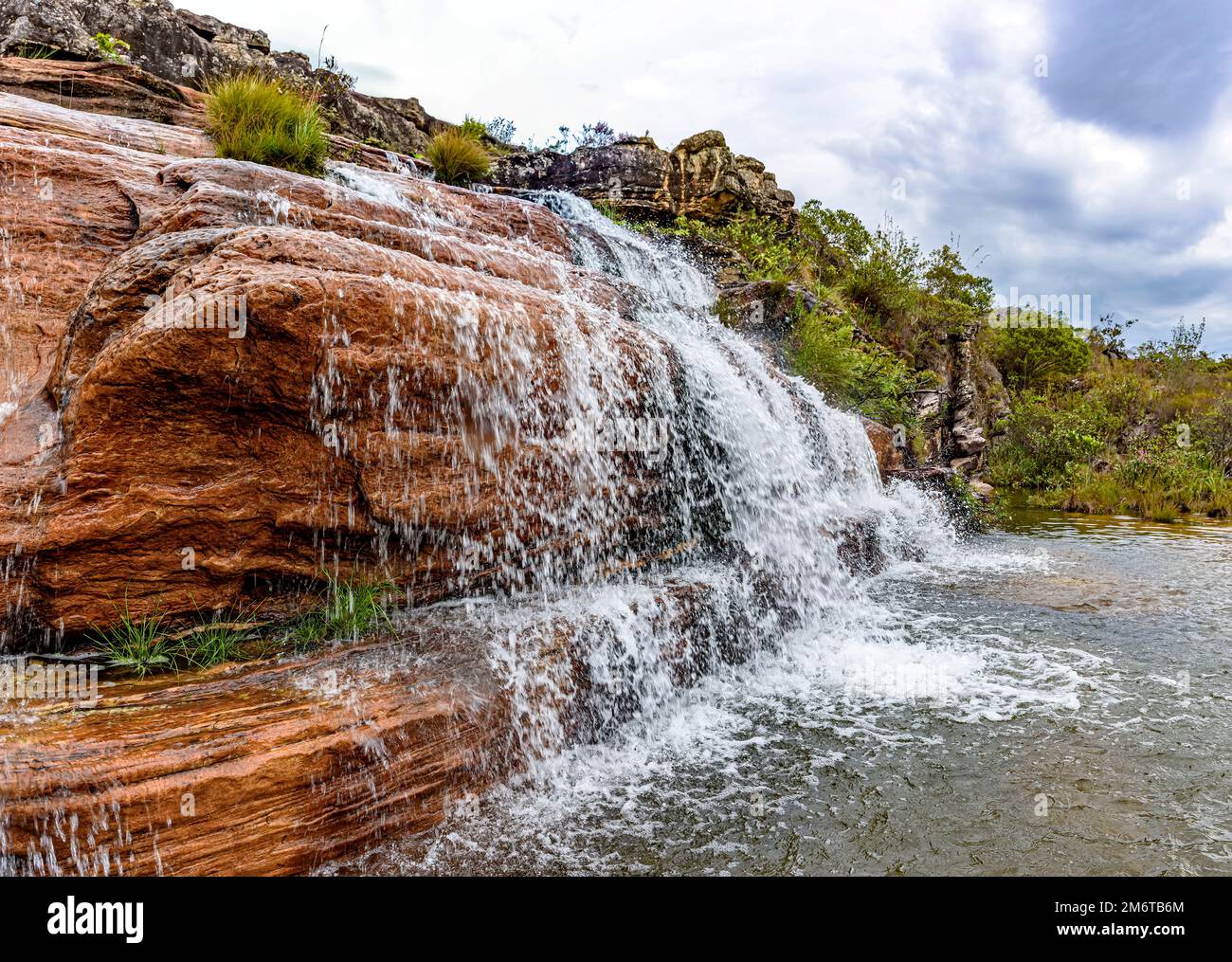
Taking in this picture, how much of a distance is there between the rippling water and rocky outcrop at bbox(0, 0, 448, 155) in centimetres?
823

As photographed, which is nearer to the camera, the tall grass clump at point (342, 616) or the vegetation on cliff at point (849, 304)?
the tall grass clump at point (342, 616)

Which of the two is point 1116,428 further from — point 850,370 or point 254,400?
point 254,400

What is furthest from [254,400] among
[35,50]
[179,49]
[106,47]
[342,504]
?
[179,49]

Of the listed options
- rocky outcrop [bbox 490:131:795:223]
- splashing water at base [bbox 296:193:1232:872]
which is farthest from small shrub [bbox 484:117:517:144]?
splashing water at base [bbox 296:193:1232:872]

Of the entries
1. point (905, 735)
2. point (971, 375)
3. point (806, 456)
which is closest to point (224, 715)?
point (905, 735)

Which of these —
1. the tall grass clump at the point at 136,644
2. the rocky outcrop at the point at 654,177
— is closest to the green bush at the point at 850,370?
the rocky outcrop at the point at 654,177

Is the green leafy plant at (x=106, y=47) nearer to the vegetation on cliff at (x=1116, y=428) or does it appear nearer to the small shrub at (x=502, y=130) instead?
the small shrub at (x=502, y=130)

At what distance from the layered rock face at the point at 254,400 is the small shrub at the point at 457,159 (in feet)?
18.0

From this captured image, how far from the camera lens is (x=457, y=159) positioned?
9578 millimetres

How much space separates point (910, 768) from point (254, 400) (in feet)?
12.1

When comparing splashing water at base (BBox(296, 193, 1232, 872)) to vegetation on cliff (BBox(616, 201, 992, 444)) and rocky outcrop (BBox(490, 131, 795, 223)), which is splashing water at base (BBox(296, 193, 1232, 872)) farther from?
rocky outcrop (BBox(490, 131, 795, 223))

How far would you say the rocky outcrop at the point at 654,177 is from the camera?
1260cm

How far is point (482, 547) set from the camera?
3906mm
